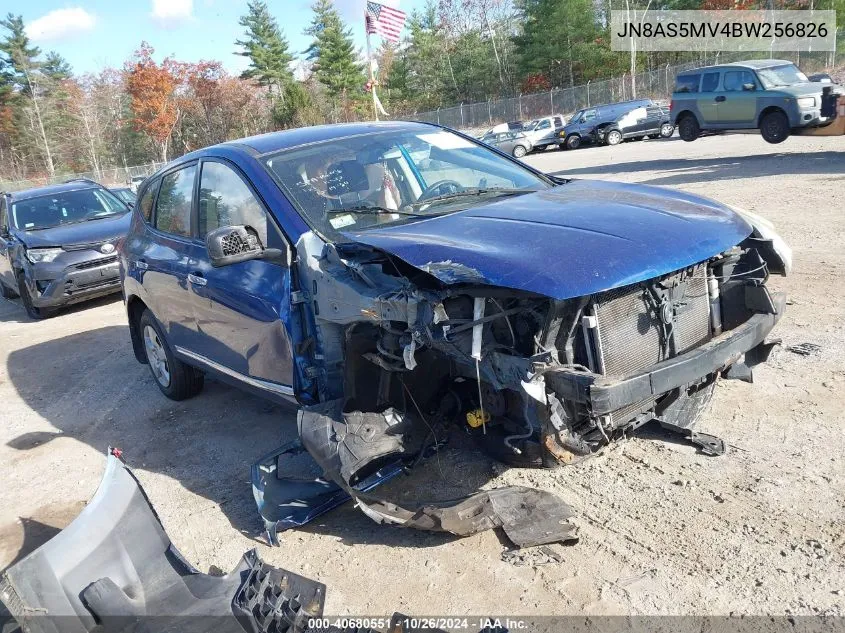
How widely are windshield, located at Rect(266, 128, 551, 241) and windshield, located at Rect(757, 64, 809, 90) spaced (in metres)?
13.7

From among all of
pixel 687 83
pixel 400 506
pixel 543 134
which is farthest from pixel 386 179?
pixel 543 134

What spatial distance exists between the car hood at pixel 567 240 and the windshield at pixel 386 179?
0.92 feet

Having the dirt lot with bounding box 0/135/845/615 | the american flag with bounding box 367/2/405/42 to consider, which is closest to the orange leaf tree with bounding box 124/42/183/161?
the american flag with bounding box 367/2/405/42

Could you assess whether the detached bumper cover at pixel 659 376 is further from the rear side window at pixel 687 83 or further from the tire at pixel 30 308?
the rear side window at pixel 687 83

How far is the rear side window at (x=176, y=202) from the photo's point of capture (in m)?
4.74

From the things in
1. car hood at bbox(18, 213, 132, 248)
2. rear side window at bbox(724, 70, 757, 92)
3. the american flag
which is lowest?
car hood at bbox(18, 213, 132, 248)

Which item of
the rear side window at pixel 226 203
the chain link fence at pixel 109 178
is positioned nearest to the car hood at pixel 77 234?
the rear side window at pixel 226 203

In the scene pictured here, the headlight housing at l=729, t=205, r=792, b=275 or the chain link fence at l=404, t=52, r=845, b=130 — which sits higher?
the chain link fence at l=404, t=52, r=845, b=130

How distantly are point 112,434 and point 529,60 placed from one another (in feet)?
161

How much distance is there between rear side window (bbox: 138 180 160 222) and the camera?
17.8ft

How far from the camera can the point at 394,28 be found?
24.7 meters

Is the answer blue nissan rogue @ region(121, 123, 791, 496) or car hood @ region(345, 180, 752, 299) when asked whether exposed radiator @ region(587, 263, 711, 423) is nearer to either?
blue nissan rogue @ region(121, 123, 791, 496)

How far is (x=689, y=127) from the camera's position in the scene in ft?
60.3

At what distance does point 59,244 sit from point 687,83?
15.4 metres
